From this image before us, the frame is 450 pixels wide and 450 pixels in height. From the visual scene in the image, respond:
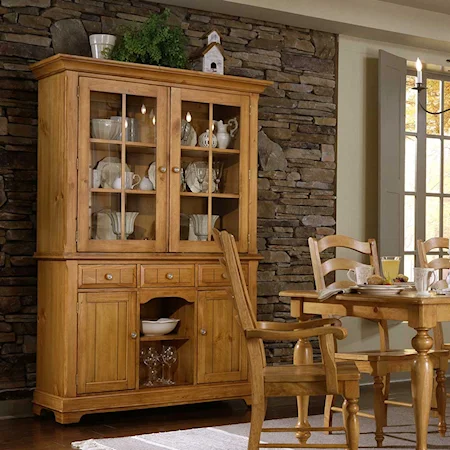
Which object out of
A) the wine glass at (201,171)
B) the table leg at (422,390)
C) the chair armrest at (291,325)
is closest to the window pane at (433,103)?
the wine glass at (201,171)

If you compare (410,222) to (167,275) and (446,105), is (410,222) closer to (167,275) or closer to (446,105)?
(446,105)

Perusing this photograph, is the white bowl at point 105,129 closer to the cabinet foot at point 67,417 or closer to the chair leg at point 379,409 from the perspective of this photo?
the cabinet foot at point 67,417

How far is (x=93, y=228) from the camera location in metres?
4.52

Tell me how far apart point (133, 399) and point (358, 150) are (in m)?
2.54

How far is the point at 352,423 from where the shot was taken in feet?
10.9

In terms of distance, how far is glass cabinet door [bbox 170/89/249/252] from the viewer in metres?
4.80

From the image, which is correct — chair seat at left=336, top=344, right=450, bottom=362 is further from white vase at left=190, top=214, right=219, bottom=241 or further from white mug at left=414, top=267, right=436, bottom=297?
white vase at left=190, top=214, right=219, bottom=241

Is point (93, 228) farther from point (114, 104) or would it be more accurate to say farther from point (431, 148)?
point (431, 148)

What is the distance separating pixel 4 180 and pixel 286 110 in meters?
1.99

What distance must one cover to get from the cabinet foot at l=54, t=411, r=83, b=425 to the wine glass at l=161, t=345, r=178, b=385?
57 centimetres

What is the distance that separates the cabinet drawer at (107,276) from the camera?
445 cm

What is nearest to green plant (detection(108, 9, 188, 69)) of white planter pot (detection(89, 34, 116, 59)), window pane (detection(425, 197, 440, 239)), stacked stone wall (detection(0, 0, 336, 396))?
white planter pot (detection(89, 34, 116, 59))

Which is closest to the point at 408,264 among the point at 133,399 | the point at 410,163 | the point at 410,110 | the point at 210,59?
the point at 410,163

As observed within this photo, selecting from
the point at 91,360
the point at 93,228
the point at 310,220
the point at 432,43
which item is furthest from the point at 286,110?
the point at 91,360
